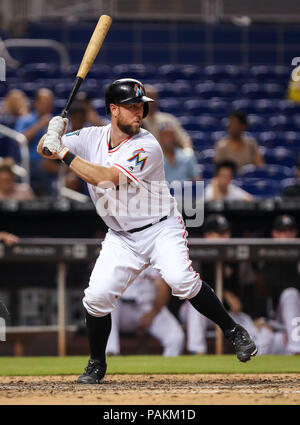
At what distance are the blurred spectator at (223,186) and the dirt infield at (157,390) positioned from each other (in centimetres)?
257

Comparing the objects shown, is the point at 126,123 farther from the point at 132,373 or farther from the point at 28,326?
the point at 28,326

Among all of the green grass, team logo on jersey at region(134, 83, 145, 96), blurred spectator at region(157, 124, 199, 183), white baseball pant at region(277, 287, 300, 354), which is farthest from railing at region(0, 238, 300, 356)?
team logo on jersey at region(134, 83, 145, 96)

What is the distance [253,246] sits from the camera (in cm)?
631

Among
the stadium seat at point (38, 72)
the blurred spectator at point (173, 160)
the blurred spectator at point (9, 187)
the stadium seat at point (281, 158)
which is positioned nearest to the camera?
the blurred spectator at point (9, 187)

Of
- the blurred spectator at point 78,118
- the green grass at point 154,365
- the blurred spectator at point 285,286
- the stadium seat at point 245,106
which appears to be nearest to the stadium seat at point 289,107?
the stadium seat at point 245,106

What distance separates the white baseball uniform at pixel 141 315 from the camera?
627cm

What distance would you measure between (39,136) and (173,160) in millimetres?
1400

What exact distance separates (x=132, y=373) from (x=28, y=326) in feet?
5.16

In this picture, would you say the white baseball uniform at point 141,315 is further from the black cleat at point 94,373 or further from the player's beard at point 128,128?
the player's beard at point 128,128

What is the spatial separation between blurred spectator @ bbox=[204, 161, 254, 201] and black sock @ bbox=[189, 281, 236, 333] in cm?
265

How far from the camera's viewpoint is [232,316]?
6.28m

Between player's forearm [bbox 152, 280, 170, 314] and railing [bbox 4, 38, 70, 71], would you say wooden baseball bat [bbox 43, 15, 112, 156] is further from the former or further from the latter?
railing [bbox 4, 38, 70, 71]
